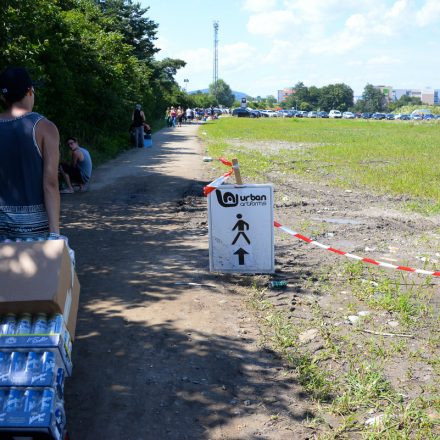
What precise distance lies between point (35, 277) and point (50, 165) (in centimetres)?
81

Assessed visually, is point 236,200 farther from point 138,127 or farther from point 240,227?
point 138,127

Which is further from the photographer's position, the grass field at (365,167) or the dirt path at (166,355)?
the grass field at (365,167)

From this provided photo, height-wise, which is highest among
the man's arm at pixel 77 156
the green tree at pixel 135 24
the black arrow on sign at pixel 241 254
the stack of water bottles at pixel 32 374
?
the green tree at pixel 135 24

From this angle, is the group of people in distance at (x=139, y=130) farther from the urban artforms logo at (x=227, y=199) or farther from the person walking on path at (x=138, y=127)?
the urban artforms logo at (x=227, y=199)

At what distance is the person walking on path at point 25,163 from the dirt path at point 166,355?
4.30 feet

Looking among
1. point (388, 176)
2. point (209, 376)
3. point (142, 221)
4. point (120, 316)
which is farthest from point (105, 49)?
point (209, 376)

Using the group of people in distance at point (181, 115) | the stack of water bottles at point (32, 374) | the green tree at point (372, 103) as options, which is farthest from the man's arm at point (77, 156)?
the green tree at point (372, 103)

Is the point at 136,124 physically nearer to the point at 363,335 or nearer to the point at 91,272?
the point at 91,272

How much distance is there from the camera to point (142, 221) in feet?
32.4

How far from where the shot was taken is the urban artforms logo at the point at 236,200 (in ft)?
21.7

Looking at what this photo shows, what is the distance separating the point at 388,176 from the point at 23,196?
46.0 ft

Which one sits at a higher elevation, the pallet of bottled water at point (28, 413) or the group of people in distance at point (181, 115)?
the group of people in distance at point (181, 115)

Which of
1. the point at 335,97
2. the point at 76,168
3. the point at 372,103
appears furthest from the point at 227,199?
the point at 372,103

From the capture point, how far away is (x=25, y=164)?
3.46 meters
